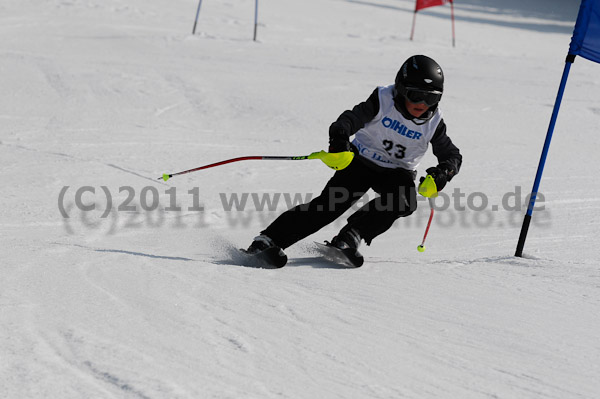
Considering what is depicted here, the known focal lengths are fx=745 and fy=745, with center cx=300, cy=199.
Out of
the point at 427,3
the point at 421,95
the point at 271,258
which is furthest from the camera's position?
the point at 427,3

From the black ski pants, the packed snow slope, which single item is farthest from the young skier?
the packed snow slope

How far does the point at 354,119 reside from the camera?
431 cm

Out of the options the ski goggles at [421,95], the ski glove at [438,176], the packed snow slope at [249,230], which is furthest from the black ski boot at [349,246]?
the ski goggles at [421,95]

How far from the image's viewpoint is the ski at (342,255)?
4.18 m

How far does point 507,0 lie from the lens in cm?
2667

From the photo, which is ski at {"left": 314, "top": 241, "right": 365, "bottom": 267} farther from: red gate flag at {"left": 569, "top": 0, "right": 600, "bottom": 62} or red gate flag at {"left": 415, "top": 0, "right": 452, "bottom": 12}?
red gate flag at {"left": 415, "top": 0, "right": 452, "bottom": 12}

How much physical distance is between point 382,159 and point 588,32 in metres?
1.42

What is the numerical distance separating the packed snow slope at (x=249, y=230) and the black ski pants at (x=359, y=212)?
215mm

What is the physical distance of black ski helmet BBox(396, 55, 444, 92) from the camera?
4137 millimetres

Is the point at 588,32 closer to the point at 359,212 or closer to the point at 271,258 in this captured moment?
the point at 359,212

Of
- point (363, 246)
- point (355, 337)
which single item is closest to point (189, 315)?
point (355, 337)

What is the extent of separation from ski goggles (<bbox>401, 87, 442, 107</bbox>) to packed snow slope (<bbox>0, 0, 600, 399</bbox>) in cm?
94

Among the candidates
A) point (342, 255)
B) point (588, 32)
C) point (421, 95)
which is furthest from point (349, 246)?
point (588, 32)

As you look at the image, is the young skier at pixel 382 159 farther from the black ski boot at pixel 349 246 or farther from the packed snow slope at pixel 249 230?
the packed snow slope at pixel 249 230
